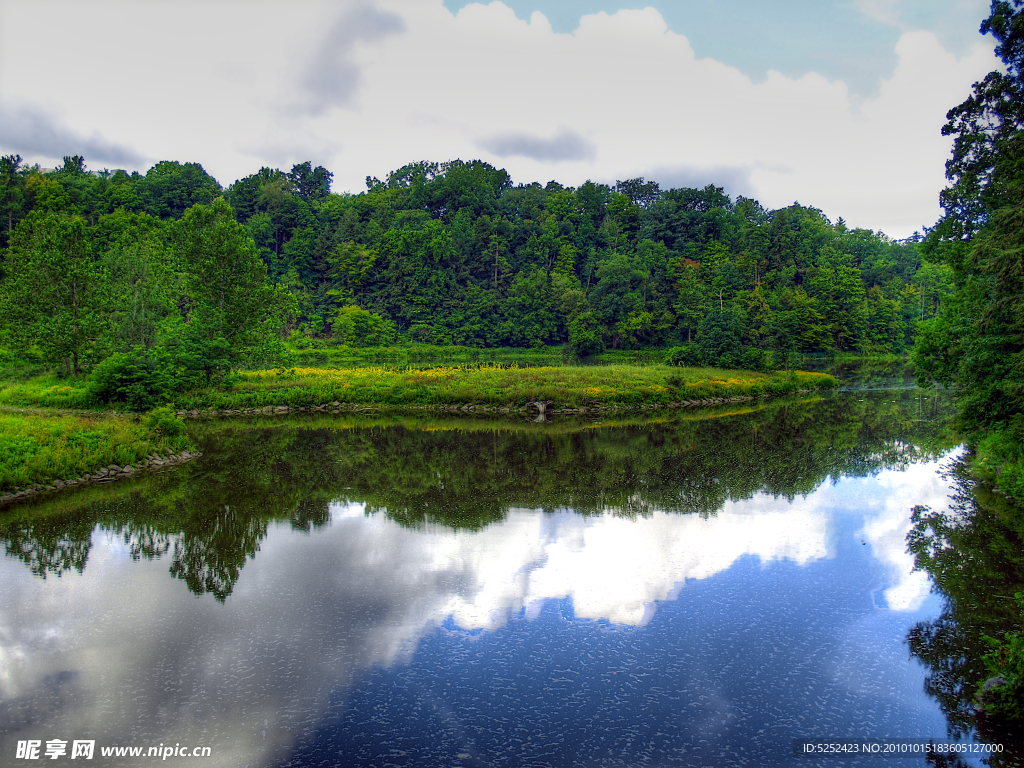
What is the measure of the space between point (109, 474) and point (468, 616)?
44.0 ft

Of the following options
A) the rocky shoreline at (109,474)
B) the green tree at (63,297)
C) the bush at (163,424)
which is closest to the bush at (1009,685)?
the rocky shoreline at (109,474)

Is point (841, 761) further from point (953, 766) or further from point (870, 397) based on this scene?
point (870, 397)

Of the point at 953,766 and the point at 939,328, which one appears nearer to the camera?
the point at 953,766

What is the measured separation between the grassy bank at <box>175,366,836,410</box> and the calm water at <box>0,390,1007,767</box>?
1426cm

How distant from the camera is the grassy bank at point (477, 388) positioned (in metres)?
33.7

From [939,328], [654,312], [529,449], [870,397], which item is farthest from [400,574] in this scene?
[654,312]

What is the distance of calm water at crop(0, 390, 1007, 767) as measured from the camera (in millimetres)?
7145

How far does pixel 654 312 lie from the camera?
7075cm

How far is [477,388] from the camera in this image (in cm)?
3516

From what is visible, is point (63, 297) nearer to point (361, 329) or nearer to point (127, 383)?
point (127, 383)

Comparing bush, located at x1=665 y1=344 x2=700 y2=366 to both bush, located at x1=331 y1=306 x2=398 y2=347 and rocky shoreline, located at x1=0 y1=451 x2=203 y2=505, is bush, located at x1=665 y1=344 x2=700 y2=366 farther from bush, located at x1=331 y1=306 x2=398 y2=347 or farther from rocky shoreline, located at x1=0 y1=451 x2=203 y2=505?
rocky shoreline, located at x1=0 y1=451 x2=203 y2=505

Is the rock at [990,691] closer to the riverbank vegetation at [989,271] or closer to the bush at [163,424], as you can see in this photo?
the riverbank vegetation at [989,271]

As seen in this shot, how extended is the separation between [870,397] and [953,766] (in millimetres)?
38376

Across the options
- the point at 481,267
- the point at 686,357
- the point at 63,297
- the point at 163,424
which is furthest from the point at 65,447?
the point at 481,267
